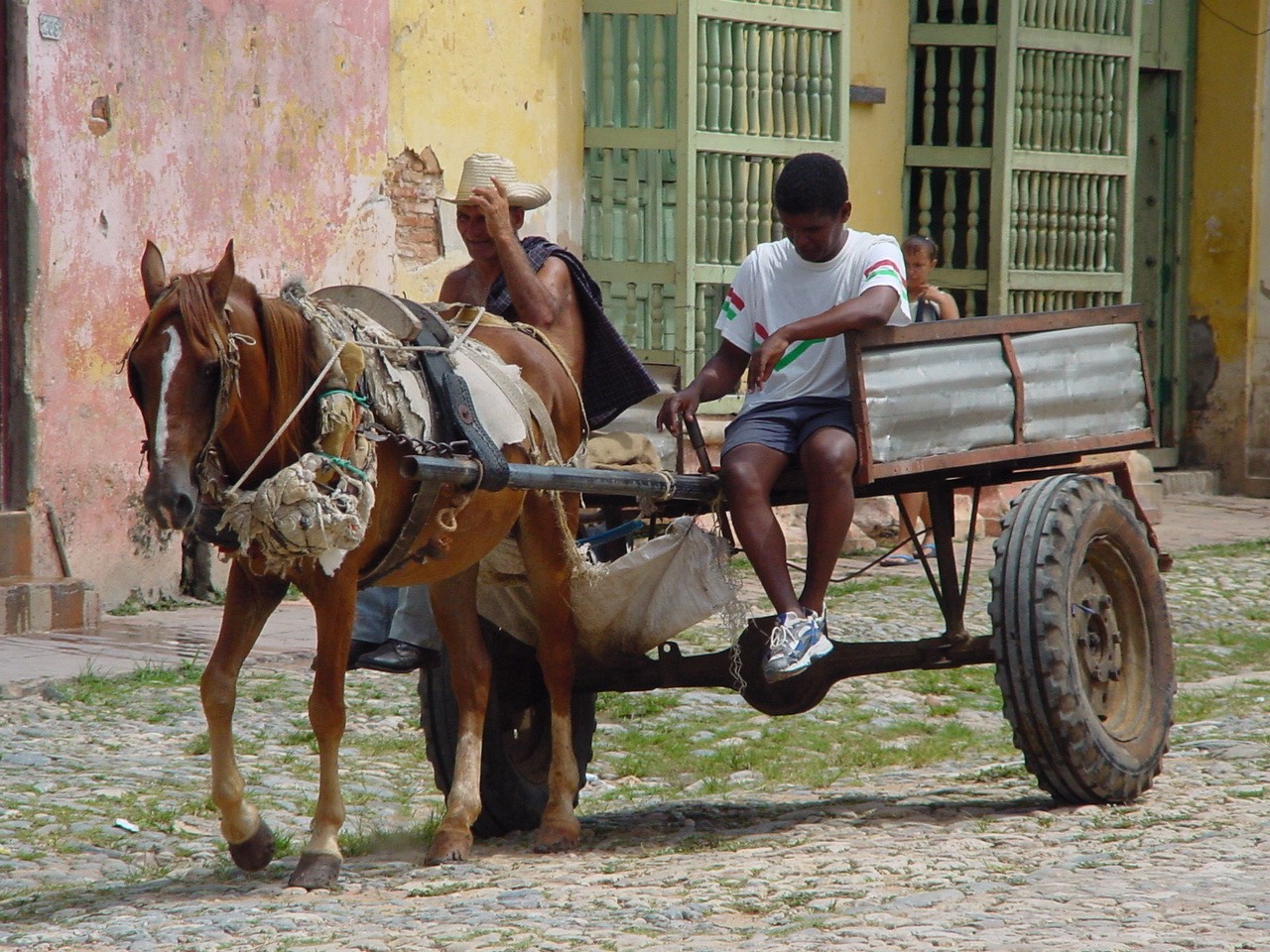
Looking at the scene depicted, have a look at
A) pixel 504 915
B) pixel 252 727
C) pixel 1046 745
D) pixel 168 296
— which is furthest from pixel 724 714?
pixel 168 296

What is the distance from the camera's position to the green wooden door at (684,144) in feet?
38.3

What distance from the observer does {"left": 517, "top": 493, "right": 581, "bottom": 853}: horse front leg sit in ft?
18.6

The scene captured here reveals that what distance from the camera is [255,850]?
4.95 metres

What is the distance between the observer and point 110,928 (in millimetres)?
4320

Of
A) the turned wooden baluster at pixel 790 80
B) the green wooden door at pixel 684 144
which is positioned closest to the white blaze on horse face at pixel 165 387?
the green wooden door at pixel 684 144

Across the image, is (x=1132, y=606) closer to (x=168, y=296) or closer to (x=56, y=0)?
(x=168, y=296)

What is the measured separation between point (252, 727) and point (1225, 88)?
36.3 feet

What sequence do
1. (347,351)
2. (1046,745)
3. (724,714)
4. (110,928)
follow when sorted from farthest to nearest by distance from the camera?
1. (724,714)
2. (1046,745)
3. (347,351)
4. (110,928)

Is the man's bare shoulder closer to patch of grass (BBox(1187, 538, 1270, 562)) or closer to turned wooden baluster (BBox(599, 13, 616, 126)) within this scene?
turned wooden baluster (BBox(599, 13, 616, 126))

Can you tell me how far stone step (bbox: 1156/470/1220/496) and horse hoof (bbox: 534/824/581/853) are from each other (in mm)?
10627

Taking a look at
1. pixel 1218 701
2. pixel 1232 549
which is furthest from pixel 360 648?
pixel 1232 549

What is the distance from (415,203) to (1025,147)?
492 cm

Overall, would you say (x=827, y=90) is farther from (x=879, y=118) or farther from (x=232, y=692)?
(x=232, y=692)

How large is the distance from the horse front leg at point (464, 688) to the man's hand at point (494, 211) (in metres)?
1.08
